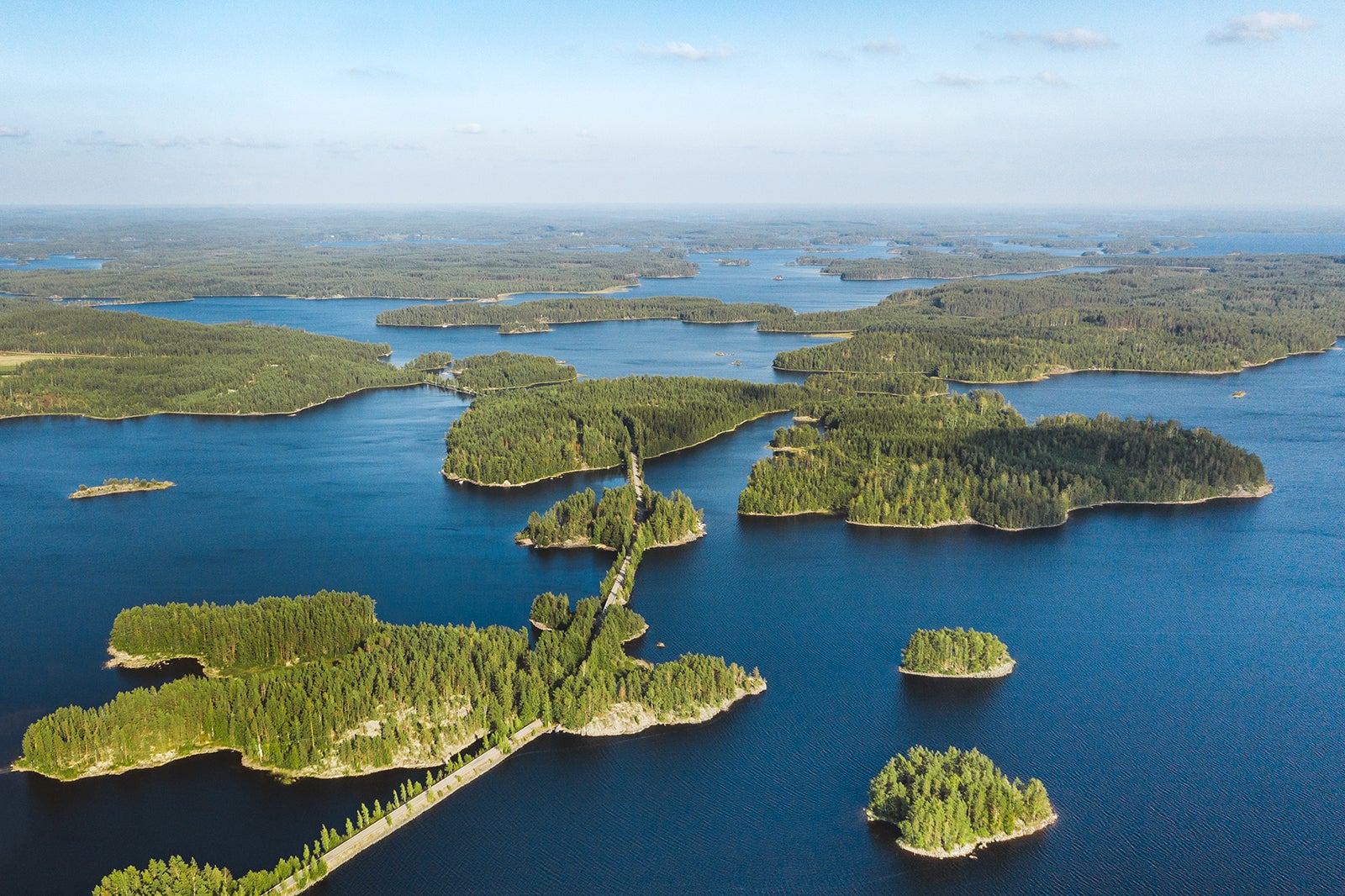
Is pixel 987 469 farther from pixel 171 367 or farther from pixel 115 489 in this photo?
pixel 171 367

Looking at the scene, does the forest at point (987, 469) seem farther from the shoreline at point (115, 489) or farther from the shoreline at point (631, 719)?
the shoreline at point (115, 489)

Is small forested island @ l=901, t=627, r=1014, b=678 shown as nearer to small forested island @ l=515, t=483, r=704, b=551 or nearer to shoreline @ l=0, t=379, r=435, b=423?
small forested island @ l=515, t=483, r=704, b=551

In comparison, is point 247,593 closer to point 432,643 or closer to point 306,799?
point 432,643

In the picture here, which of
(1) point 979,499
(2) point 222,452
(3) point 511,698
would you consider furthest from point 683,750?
(2) point 222,452

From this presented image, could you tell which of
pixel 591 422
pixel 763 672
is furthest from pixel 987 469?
pixel 591 422

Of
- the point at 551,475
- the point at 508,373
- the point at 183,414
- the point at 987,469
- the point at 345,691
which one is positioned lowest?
the point at 345,691

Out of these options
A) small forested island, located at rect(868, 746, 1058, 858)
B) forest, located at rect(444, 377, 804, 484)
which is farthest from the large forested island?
forest, located at rect(444, 377, 804, 484)
